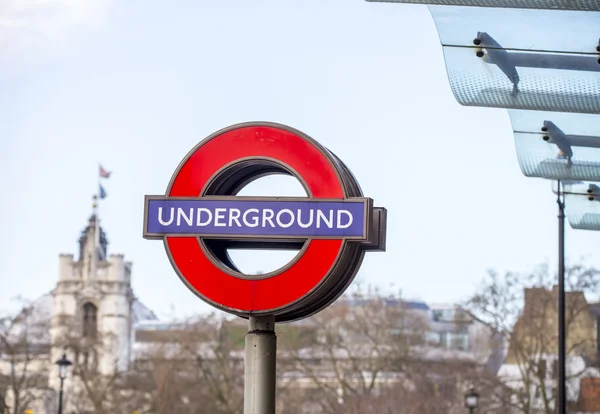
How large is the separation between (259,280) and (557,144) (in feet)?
27.1

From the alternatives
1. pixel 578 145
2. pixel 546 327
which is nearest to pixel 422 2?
pixel 578 145

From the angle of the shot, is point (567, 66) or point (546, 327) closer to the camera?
point (567, 66)

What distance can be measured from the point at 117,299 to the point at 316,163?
5440 inches

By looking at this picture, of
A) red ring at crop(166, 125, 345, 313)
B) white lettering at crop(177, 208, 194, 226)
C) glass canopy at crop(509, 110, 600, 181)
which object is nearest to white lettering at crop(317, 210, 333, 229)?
red ring at crop(166, 125, 345, 313)

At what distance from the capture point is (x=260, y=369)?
1019cm

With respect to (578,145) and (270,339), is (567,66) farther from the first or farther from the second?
(270,339)

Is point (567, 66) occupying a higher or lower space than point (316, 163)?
higher

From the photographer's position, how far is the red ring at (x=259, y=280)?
32.7 feet

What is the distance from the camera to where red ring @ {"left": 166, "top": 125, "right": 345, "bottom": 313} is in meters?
9.97

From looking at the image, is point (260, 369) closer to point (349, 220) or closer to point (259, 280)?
point (259, 280)

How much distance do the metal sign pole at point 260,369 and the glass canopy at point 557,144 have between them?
23.6 feet

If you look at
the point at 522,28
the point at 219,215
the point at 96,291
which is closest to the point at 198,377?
the point at 522,28

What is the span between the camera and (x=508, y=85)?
1499 centimetres

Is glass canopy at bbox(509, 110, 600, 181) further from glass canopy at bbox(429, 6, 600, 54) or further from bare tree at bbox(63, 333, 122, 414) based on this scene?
bare tree at bbox(63, 333, 122, 414)
